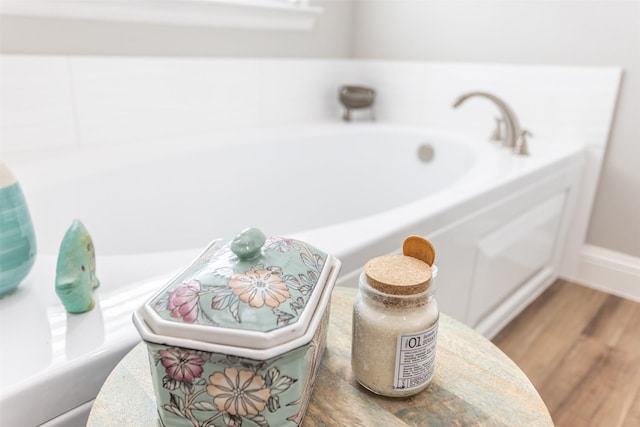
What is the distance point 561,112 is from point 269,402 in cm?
152

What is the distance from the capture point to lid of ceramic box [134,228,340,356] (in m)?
0.34

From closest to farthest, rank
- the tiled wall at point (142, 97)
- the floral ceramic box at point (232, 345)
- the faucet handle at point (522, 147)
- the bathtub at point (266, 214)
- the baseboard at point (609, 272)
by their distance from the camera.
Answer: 1. the floral ceramic box at point (232, 345)
2. the bathtub at point (266, 214)
3. the tiled wall at point (142, 97)
4. the faucet handle at point (522, 147)
5. the baseboard at point (609, 272)

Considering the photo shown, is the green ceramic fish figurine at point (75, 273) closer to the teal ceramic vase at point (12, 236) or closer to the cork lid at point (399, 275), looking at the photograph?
the teal ceramic vase at point (12, 236)

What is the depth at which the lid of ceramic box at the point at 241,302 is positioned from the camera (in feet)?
1.12

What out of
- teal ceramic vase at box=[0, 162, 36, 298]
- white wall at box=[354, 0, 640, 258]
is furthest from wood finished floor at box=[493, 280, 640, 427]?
teal ceramic vase at box=[0, 162, 36, 298]

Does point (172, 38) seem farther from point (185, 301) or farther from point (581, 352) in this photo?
point (581, 352)

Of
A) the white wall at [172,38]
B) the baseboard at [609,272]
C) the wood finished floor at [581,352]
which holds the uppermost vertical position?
the white wall at [172,38]

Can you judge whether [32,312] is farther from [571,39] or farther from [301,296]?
[571,39]

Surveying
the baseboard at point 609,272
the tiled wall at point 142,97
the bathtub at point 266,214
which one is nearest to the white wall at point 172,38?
the tiled wall at point 142,97

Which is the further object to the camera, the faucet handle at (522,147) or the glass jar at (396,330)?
the faucet handle at (522,147)

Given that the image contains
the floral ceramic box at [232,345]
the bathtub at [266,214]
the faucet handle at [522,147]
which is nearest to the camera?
the floral ceramic box at [232,345]

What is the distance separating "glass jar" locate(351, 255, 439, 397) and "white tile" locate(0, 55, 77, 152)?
109 centimetres

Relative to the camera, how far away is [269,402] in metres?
0.36

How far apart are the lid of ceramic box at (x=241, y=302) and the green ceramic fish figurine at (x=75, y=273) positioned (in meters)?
0.19
